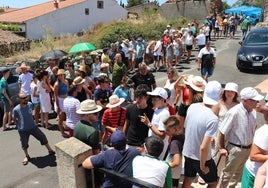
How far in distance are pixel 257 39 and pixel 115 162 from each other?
1269cm

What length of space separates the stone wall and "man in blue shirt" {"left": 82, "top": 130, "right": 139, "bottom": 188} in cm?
2428

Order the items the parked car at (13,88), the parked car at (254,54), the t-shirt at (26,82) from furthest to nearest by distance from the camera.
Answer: the parked car at (254,54), the parked car at (13,88), the t-shirt at (26,82)

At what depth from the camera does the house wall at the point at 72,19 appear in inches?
1427

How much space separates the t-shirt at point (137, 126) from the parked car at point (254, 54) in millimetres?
9492

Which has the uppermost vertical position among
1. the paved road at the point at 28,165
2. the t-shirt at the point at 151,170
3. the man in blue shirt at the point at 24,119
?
the t-shirt at the point at 151,170

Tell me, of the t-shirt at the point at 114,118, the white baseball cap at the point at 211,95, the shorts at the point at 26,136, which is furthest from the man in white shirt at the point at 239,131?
the shorts at the point at 26,136

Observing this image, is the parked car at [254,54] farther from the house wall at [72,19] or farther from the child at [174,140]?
the house wall at [72,19]

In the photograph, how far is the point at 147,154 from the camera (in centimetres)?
345

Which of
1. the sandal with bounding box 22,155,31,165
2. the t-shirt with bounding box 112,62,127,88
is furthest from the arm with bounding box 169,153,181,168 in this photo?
the t-shirt with bounding box 112,62,127,88

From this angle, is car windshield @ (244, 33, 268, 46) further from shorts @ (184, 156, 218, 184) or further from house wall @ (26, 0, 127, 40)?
house wall @ (26, 0, 127, 40)

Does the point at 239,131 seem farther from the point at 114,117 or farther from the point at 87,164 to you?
the point at 114,117

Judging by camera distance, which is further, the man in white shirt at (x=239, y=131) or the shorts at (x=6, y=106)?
the shorts at (x=6, y=106)

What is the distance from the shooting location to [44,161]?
7023 mm

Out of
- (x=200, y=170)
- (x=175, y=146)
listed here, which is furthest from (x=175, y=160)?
(x=200, y=170)
